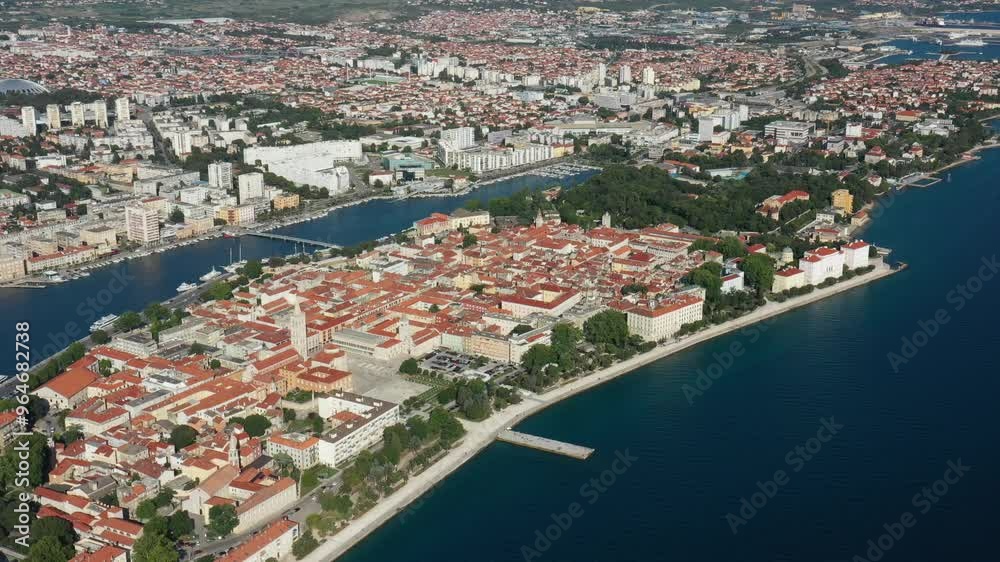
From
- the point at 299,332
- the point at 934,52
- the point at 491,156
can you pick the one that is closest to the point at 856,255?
the point at 299,332

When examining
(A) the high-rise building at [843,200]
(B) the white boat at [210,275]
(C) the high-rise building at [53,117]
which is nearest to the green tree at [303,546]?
(B) the white boat at [210,275]

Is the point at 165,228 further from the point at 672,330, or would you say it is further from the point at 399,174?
the point at 672,330

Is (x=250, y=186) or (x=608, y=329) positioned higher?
(x=250, y=186)

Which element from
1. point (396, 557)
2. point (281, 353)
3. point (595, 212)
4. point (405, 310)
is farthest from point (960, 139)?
point (396, 557)

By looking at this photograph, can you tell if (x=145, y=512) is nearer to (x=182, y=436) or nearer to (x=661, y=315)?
(x=182, y=436)

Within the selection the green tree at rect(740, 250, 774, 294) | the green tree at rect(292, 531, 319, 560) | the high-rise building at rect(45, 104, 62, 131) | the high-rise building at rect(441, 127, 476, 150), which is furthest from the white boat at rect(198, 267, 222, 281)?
the high-rise building at rect(45, 104, 62, 131)
